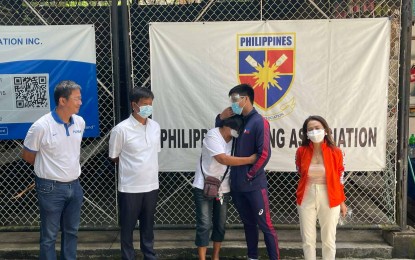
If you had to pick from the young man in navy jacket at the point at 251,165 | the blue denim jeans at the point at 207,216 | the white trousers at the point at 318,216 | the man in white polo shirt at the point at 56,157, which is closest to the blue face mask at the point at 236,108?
the young man in navy jacket at the point at 251,165

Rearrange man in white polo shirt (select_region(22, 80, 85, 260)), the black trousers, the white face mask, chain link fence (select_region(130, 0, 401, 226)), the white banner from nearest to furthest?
man in white polo shirt (select_region(22, 80, 85, 260)) → the white face mask → the black trousers → the white banner → chain link fence (select_region(130, 0, 401, 226))

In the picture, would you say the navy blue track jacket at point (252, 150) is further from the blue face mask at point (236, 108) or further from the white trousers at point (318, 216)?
the white trousers at point (318, 216)

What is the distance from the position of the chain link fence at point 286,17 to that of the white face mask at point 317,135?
52.2 inches

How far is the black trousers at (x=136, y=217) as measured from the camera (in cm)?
380

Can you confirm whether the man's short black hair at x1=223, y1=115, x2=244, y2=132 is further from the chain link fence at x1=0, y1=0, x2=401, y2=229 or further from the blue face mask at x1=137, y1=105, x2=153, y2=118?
the chain link fence at x1=0, y1=0, x2=401, y2=229

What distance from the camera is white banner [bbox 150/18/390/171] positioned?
4453 mm

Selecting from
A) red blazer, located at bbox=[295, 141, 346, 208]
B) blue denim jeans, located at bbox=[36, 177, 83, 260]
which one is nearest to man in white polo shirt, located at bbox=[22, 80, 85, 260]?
blue denim jeans, located at bbox=[36, 177, 83, 260]

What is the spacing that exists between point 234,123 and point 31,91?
91.3 inches

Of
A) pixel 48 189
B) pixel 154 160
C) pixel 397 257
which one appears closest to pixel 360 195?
pixel 397 257

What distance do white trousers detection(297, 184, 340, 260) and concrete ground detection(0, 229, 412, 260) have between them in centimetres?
64

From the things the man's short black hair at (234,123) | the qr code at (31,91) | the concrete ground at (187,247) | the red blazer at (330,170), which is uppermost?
the qr code at (31,91)

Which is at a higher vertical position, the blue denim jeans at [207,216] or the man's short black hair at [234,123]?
the man's short black hair at [234,123]

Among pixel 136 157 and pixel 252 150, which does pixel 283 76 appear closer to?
pixel 252 150

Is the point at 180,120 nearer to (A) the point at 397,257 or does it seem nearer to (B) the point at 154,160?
(B) the point at 154,160
